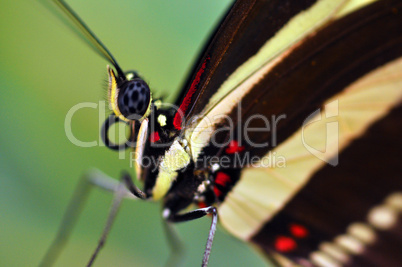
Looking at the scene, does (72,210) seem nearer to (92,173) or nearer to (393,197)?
(92,173)

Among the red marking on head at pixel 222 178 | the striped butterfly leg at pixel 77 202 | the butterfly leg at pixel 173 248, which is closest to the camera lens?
the red marking on head at pixel 222 178

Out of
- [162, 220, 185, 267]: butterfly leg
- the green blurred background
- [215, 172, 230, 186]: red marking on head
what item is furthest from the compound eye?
[162, 220, 185, 267]: butterfly leg

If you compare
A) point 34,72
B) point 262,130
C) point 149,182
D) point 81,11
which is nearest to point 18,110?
point 34,72

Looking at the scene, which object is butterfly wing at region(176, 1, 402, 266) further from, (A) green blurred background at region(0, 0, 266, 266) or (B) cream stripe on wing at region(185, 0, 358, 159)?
(A) green blurred background at region(0, 0, 266, 266)

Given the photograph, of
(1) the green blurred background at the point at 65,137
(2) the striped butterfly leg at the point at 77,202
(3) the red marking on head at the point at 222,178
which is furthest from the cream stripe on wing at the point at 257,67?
(2) the striped butterfly leg at the point at 77,202

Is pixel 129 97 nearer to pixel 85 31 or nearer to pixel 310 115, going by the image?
pixel 85 31

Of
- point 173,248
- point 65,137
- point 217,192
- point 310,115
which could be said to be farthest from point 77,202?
point 310,115

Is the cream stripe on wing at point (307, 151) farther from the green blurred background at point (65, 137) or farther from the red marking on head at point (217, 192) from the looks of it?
the green blurred background at point (65, 137)
